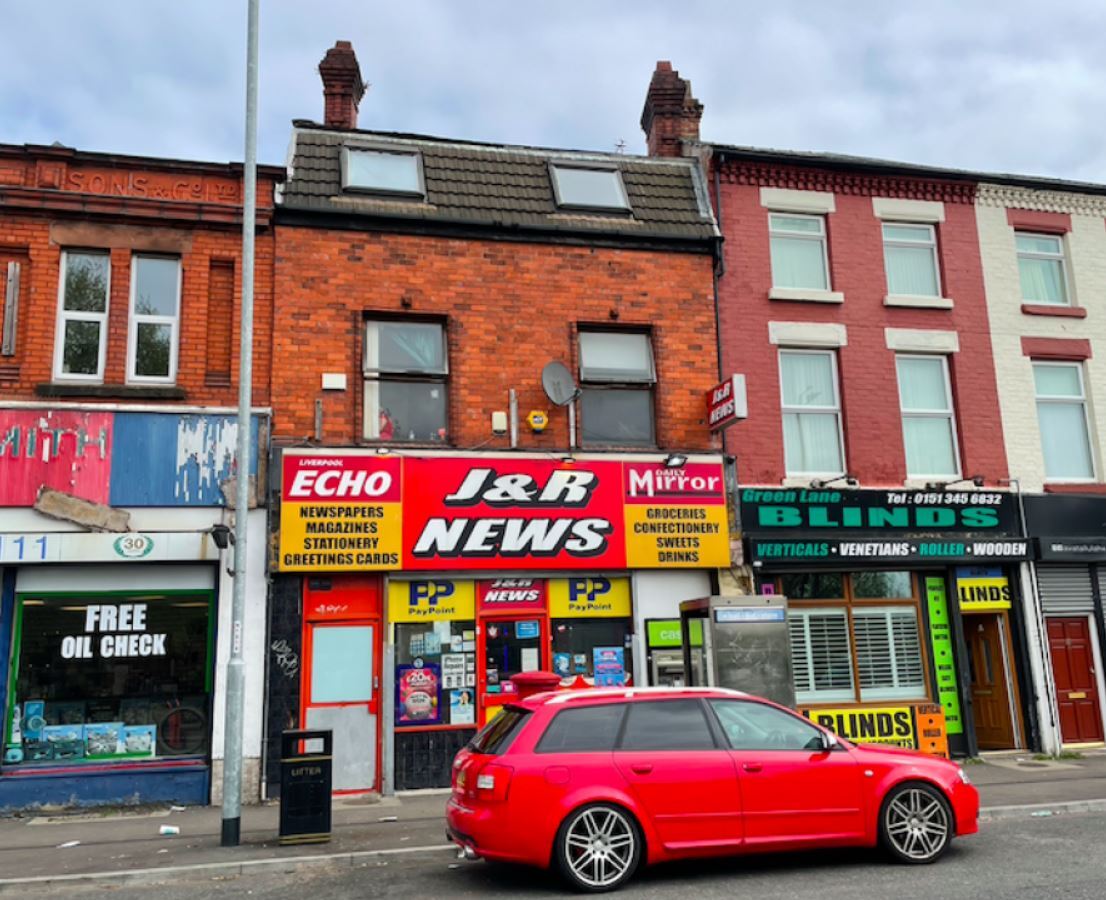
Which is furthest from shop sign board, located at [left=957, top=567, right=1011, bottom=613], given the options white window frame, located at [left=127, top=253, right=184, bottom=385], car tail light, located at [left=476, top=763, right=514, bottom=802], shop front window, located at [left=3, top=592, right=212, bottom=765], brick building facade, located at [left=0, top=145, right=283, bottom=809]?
white window frame, located at [left=127, top=253, right=184, bottom=385]

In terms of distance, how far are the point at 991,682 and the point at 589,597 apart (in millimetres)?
7108

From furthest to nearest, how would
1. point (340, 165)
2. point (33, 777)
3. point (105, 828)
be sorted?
point (340, 165), point (33, 777), point (105, 828)

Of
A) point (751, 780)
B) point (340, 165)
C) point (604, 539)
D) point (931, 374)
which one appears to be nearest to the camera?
point (751, 780)

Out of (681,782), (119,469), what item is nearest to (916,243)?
(681,782)

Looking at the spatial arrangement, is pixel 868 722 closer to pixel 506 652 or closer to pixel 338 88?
pixel 506 652

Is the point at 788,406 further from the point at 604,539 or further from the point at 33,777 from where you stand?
the point at 33,777

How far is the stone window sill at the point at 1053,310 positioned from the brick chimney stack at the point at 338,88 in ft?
39.2

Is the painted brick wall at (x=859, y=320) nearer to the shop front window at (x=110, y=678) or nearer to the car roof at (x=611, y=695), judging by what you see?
the car roof at (x=611, y=695)

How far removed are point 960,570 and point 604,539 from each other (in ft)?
19.7

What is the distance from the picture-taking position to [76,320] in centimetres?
1272

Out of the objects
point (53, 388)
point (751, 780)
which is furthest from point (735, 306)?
point (53, 388)

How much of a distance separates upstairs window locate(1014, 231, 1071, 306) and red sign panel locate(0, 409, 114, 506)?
49.4 ft

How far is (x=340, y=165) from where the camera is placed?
14.1m

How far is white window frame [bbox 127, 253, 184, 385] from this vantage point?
1269 centimetres
